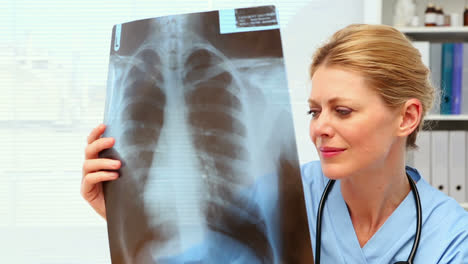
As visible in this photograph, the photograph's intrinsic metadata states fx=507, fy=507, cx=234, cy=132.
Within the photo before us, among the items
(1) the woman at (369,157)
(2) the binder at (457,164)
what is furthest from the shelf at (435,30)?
(1) the woman at (369,157)

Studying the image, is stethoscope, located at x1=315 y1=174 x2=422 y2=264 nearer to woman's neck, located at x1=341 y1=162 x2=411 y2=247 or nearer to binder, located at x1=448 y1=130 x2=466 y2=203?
woman's neck, located at x1=341 y1=162 x2=411 y2=247

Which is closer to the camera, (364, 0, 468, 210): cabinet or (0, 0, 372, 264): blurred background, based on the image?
(364, 0, 468, 210): cabinet

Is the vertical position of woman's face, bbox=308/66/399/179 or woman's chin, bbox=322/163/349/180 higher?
woman's face, bbox=308/66/399/179

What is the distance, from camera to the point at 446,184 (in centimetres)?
164

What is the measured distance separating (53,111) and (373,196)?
1358 mm

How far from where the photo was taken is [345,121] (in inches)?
26.5

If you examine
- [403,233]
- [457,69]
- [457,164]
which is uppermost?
[457,69]

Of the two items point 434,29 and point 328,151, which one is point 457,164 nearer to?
point 434,29

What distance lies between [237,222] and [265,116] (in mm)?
139

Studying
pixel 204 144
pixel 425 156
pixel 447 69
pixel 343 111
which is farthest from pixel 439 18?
pixel 204 144

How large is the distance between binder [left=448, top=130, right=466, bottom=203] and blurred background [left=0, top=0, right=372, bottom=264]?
0.51 m

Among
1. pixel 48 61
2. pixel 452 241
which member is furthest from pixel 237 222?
pixel 48 61

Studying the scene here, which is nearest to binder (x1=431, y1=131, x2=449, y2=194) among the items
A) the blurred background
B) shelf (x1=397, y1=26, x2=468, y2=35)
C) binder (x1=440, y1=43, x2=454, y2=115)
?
binder (x1=440, y1=43, x2=454, y2=115)

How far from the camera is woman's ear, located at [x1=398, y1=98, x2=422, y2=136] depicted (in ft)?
2.46
